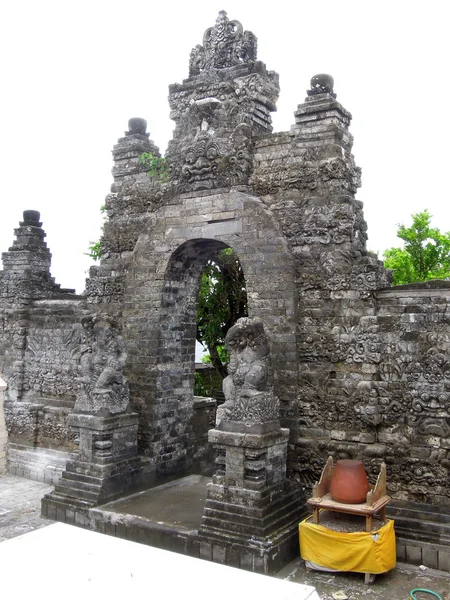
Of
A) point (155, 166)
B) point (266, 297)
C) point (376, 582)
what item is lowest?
point (376, 582)

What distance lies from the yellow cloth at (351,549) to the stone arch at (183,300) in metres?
1.64

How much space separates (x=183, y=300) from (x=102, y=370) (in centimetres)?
182

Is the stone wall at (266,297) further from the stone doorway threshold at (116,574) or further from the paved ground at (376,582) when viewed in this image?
the stone doorway threshold at (116,574)

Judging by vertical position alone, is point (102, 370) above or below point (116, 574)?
above

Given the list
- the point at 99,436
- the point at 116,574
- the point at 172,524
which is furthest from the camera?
the point at 99,436

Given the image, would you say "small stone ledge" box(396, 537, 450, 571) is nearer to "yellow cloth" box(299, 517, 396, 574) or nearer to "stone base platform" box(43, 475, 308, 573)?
"yellow cloth" box(299, 517, 396, 574)

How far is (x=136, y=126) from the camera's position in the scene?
10125 millimetres

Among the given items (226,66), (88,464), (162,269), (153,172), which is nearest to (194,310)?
(162,269)

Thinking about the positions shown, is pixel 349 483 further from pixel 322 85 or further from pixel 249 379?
pixel 322 85

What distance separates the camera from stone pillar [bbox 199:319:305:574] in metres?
6.61

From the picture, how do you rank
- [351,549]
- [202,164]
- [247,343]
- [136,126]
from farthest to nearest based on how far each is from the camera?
[136,126] < [202,164] < [247,343] < [351,549]

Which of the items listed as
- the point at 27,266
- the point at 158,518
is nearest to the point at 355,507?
the point at 158,518

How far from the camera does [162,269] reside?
9.15 metres

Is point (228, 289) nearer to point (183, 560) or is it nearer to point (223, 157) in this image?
point (223, 157)
